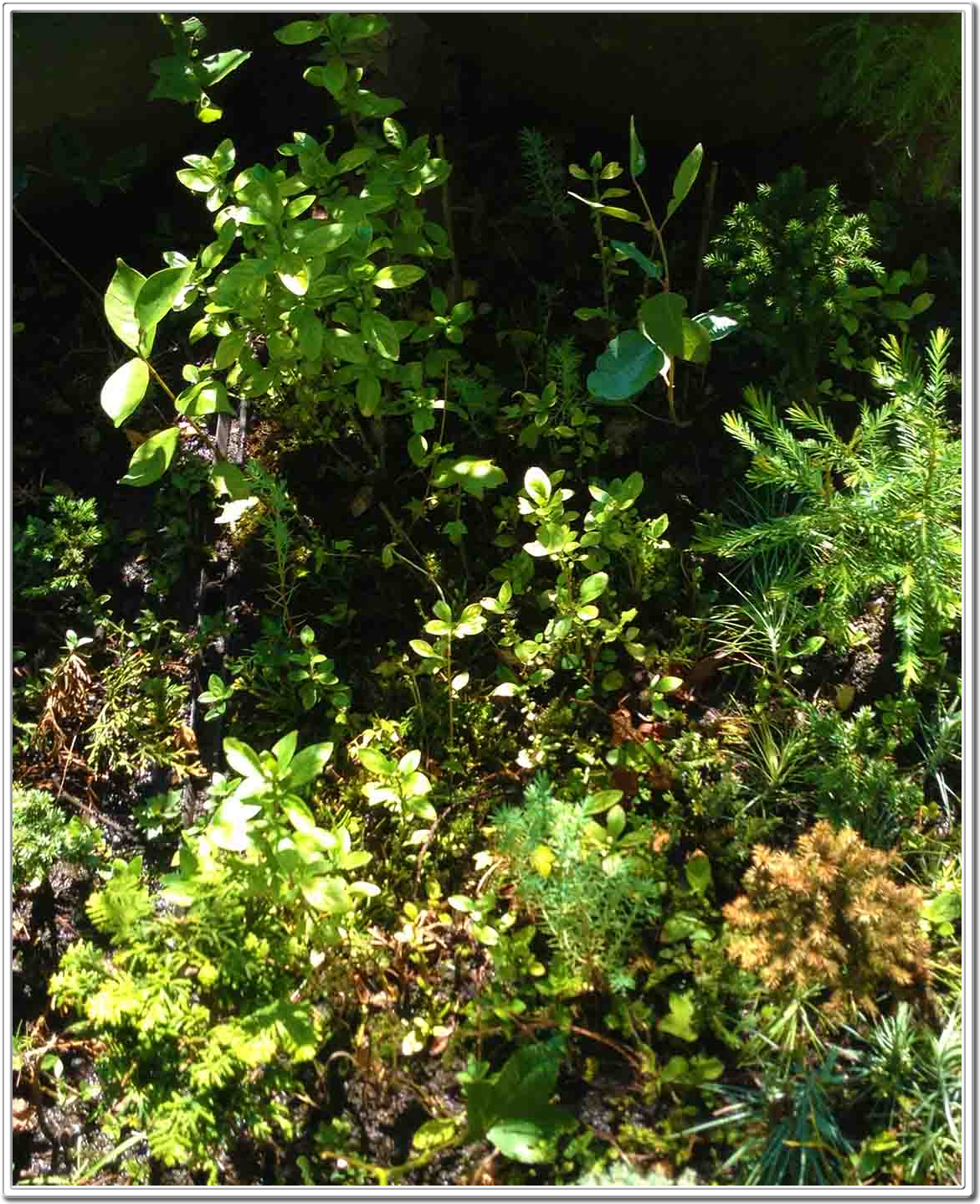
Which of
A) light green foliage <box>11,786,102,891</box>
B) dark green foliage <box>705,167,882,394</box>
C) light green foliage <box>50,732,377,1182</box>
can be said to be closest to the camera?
light green foliage <box>50,732,377,1182</box>

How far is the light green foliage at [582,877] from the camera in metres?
1.93

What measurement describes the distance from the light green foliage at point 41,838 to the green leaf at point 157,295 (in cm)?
99

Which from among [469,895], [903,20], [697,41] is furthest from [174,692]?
[903,20]

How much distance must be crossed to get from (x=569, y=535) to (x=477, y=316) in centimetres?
83

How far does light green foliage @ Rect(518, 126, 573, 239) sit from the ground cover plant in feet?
0.07

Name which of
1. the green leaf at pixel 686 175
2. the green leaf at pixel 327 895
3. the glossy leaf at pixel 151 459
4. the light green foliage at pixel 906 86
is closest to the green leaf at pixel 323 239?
the glossy leaf at pixel 151 459

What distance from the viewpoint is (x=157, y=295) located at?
1974mm

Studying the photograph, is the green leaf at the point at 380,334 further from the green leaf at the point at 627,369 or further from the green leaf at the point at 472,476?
the green leaf at the point at 627,369

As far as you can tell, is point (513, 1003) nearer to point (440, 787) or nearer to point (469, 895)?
point (469, 895)

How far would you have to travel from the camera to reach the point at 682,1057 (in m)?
1.95

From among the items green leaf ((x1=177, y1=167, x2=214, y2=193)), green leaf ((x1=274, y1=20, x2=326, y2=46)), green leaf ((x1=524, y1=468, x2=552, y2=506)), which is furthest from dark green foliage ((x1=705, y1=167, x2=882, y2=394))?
green leaf ((x1=177, y1=167, x2=214, y2=193))

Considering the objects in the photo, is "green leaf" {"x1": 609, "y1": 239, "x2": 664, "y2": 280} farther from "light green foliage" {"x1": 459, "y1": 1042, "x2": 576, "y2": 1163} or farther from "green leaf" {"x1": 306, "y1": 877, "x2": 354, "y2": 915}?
"light green foliage" {"x1": 459, "y1": 1042, "x2": 576, "y2": 1163}

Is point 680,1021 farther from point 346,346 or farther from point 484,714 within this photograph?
point 346,346

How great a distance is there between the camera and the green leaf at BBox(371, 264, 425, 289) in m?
2.18
